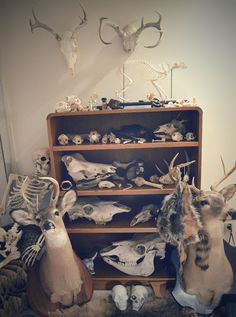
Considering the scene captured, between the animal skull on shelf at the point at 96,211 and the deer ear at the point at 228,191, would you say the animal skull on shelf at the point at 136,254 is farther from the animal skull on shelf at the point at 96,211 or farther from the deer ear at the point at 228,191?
the deer ear at the point at 228,191

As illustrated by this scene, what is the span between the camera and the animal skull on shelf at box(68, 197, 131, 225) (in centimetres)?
144

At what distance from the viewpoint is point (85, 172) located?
4.67 feet

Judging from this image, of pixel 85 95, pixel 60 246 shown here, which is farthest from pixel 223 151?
pixel 60 246

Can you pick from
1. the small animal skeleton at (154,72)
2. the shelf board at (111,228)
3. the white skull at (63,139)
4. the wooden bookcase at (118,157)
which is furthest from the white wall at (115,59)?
the shelf board at (111,228)

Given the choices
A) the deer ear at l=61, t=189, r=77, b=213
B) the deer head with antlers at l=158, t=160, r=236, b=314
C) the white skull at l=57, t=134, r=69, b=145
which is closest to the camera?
the deer head with antlers at l=158, t=160, r=236, b=314

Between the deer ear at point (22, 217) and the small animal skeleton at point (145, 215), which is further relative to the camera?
the small animal skeleton at point (145, 215)

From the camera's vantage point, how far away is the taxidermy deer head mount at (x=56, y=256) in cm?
122

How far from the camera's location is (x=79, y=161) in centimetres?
145

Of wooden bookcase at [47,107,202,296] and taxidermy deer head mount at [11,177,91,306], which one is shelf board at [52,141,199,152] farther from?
taxidermy deer head mount at [11,177,91,306]

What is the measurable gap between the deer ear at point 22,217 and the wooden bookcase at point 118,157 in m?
0.27

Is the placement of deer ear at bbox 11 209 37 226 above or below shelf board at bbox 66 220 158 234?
above

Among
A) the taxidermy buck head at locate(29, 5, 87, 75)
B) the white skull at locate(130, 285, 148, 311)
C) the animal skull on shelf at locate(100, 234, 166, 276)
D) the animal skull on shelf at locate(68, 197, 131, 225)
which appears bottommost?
the white skull at locate(130, 285, 148, 311)

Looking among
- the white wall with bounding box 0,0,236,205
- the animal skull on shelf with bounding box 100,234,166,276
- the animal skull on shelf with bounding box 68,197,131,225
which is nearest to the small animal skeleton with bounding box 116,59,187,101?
the white wall with bounding box 0,0,236,205

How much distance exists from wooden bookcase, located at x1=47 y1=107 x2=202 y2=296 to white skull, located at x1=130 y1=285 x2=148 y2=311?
71 mm
